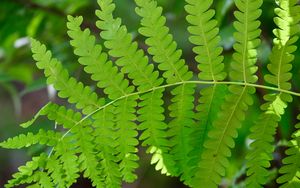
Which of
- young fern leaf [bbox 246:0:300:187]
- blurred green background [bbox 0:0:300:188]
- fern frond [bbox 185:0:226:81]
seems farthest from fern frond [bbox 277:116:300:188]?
blurred green background [bbox 0:0:300:188]

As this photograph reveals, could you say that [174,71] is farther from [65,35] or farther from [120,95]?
[65,35]

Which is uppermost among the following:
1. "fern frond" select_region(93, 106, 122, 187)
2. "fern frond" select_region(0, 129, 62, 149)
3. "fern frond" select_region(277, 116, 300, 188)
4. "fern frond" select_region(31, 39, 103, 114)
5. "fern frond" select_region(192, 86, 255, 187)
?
"fern frond" select_region(31, 39, 103, 114)

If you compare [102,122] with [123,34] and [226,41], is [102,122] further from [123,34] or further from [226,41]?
[226,41]

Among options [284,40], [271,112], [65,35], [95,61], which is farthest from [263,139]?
[65,35]

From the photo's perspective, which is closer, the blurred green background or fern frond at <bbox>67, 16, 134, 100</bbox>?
fern frond at <bbox>67, 16, 134, 100</bbox>

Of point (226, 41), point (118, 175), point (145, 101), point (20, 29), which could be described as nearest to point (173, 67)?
point (145, 101)

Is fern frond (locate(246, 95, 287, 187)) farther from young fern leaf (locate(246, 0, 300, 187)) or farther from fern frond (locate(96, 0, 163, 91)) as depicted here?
fern frond (locate(96, 0, 163, 91))

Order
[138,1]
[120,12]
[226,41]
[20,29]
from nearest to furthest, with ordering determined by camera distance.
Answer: [138,1] → [226,41] → [20,29] → [120,12]

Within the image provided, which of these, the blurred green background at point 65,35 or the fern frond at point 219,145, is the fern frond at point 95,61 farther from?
the blurred green background at point 65,35
